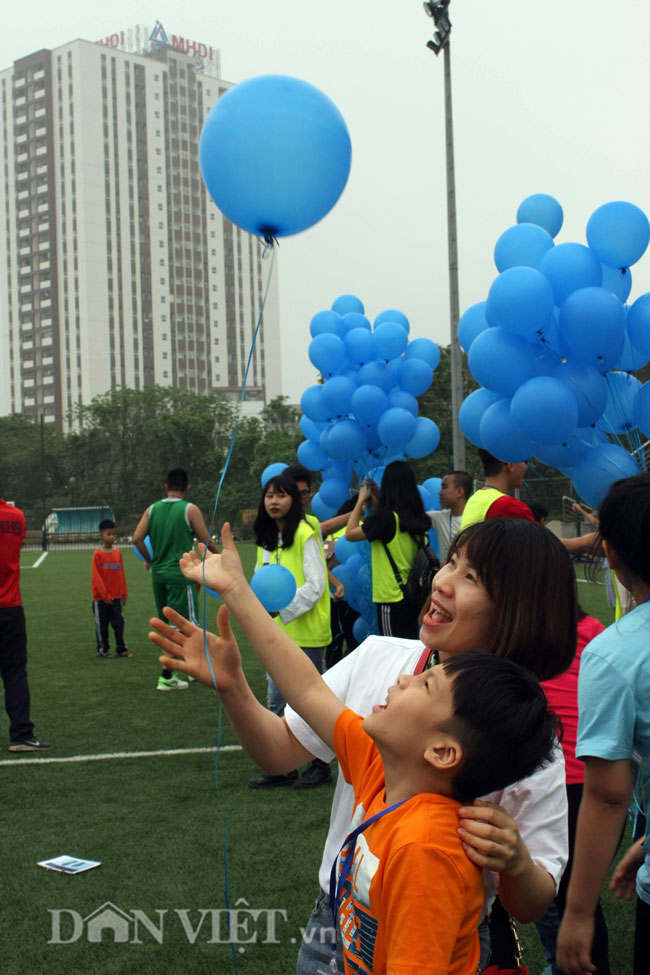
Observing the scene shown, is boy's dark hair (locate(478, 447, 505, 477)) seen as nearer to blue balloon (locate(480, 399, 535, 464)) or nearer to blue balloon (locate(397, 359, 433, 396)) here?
blue balloon (locate(480, 399, 535, 464))

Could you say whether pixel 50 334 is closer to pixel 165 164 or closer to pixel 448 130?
pixel 165 164

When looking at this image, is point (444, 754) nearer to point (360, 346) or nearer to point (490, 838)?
point (490, 838)

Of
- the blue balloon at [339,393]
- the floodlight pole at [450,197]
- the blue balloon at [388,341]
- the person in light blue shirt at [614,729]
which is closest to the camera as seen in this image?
the person in light blue shirt at [614,729]

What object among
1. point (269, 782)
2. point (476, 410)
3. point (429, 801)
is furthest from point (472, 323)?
point (429, 801)

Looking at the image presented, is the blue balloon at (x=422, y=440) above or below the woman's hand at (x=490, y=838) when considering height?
above

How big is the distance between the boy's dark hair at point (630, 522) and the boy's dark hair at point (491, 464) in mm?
2604

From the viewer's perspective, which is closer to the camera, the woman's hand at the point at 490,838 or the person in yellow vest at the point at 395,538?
the woman's hand at the point at 490,838

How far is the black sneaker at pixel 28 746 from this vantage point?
563 centimetres

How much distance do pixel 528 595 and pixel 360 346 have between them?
18.3ft

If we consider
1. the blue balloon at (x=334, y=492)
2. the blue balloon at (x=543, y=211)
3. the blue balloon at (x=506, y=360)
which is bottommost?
the blue balloon at (x=334, y=492)

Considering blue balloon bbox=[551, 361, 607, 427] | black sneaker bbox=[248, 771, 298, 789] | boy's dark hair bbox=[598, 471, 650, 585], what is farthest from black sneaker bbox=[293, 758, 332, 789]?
boy's dark hair bbox=[598, 471, 650, 585]

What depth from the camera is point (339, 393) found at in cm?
688

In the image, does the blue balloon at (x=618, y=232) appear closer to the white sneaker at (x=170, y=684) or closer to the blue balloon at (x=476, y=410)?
the blue balloon at (x=476, y=410)

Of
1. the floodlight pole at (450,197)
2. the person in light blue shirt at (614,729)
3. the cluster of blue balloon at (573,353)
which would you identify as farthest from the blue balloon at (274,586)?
the floodlight pole at (450,197)
